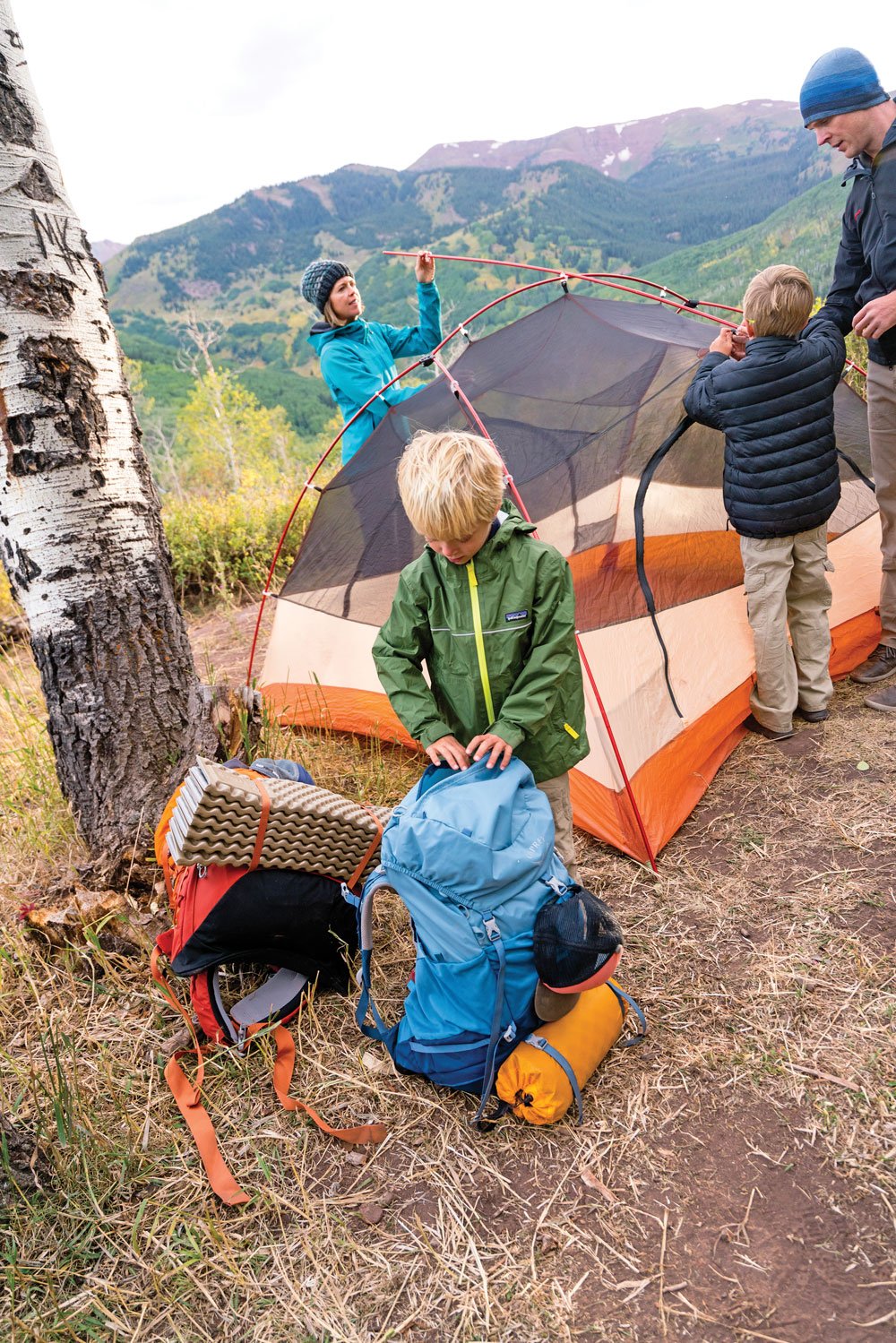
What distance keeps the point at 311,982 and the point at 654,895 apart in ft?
3.83

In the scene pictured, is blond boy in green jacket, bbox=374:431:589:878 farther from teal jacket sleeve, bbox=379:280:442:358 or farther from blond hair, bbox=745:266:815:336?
teal jacket sleeve, bbox=379:280:442:358

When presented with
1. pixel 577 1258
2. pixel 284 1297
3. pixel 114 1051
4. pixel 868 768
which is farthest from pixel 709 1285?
pixel 868 768

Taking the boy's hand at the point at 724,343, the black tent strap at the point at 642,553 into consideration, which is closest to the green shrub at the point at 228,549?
the black tent strap at the point at 642,553

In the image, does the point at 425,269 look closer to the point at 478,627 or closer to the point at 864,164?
the point at 864,164

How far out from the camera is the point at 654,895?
2611mm

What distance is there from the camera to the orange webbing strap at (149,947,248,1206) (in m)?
1.74

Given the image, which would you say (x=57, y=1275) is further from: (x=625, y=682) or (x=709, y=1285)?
(x=625, y=682)

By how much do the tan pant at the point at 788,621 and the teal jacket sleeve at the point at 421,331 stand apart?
1956 mm

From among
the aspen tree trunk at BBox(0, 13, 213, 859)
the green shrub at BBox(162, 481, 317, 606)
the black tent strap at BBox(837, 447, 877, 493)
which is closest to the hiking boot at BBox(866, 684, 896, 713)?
the black tent strap at BBox(837, 447, 877, 493)

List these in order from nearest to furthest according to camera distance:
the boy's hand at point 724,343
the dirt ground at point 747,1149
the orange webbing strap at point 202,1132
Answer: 1. the dirt ground at point 747,1149
2. the orange webbing strap at point 202,1132
3. the boy's hand at point 724,343

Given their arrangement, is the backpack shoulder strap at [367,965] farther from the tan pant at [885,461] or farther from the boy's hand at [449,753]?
the tan pant at [885,461]

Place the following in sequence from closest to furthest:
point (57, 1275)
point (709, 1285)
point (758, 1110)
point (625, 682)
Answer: point (709, 1285), point (57, 1275), point (758, 1110), point (625, 682)

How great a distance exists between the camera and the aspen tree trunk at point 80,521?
2344mm

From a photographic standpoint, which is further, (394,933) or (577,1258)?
(394,933)
